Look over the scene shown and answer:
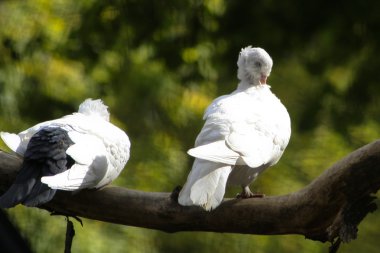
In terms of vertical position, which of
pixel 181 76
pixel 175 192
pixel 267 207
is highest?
pixel 181 76

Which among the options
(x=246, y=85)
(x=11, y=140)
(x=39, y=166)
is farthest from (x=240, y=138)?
(x=11, y=140)

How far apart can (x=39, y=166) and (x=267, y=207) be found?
110 cm

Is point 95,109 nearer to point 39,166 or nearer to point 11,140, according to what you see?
point 11,140

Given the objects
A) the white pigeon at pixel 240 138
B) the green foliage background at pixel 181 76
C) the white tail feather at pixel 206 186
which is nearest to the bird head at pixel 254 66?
the white pigeon at pixel 240 138

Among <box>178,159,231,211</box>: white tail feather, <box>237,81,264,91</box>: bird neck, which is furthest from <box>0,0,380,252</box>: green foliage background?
<box>178,159,231,211</box>: white tail feather

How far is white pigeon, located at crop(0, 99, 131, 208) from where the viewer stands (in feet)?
15.0

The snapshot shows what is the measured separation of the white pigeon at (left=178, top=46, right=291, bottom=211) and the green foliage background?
219 cm

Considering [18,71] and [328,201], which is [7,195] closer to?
[328,201]

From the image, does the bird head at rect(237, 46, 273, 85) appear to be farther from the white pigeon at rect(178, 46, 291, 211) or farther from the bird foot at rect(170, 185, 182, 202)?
the bird foot at rect(170, 185, 182, 202)

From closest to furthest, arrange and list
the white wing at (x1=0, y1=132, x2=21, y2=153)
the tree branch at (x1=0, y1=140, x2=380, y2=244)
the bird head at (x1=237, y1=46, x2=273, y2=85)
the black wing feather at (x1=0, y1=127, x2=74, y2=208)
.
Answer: the tree branch at (x1=0, y1=140, x2=380, y2=244) → the black wing feather at (x1=0, y1=127, x2=74, y2=208) → the white wing at (x1=0, y1=132, x2=21, y2=153) → the bird head at (x1=237, y1=46, x2=273, y2=85)

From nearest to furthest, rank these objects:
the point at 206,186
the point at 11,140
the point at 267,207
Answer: the point at 206,186
the point at 267,207
the point at 11,140

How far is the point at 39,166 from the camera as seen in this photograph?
4742mm

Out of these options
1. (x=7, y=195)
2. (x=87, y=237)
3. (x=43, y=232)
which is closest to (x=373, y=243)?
(x=87, y=237)

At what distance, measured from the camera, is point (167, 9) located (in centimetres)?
898
